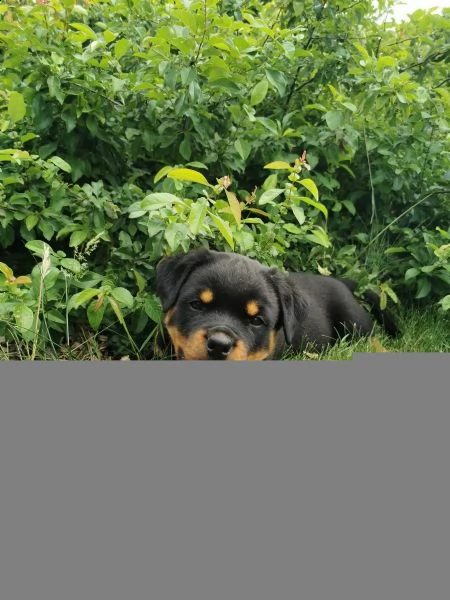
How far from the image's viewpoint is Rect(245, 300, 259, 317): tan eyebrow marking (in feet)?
10.2

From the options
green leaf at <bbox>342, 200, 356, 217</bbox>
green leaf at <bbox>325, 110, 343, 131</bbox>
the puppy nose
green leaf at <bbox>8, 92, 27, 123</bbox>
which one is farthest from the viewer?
green leaf at <bbox>342, 200, 356, 217</bbox>

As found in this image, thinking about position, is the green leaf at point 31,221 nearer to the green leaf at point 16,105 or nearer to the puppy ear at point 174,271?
the green leaf at point 16,105

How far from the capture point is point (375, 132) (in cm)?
423

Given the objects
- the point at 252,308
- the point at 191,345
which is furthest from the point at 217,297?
the point at 191,345

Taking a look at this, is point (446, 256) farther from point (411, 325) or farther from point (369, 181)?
point (369, 181)

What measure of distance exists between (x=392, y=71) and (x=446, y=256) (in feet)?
3.21

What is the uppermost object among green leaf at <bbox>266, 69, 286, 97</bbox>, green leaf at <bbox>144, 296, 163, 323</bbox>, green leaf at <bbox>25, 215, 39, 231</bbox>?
green leaf at <bbox>266, 69, 286, 97</bbox>

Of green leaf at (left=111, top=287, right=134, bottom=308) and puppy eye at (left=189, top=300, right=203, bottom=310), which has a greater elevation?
green leaf at (left=111, top=287, right=134, bottom=308)

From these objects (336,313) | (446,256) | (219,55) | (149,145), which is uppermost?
(219,55)

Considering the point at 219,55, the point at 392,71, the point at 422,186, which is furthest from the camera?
the point at 422,186

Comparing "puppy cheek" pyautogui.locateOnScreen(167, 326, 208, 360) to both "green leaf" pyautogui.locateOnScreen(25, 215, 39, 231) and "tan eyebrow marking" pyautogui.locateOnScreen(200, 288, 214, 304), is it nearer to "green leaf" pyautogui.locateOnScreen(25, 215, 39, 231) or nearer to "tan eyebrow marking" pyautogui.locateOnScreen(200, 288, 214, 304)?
"tan eyebrow marking" pyautogui.locateOnScreen(200, 288, 214, 304)

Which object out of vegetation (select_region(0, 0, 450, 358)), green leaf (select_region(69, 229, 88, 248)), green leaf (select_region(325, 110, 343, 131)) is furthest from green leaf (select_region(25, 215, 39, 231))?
green leaf (select_region(325, 110, 343, 131))

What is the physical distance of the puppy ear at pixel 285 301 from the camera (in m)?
3.26

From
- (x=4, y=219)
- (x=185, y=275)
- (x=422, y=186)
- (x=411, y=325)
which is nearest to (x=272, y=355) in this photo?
(x=185, y=275)
